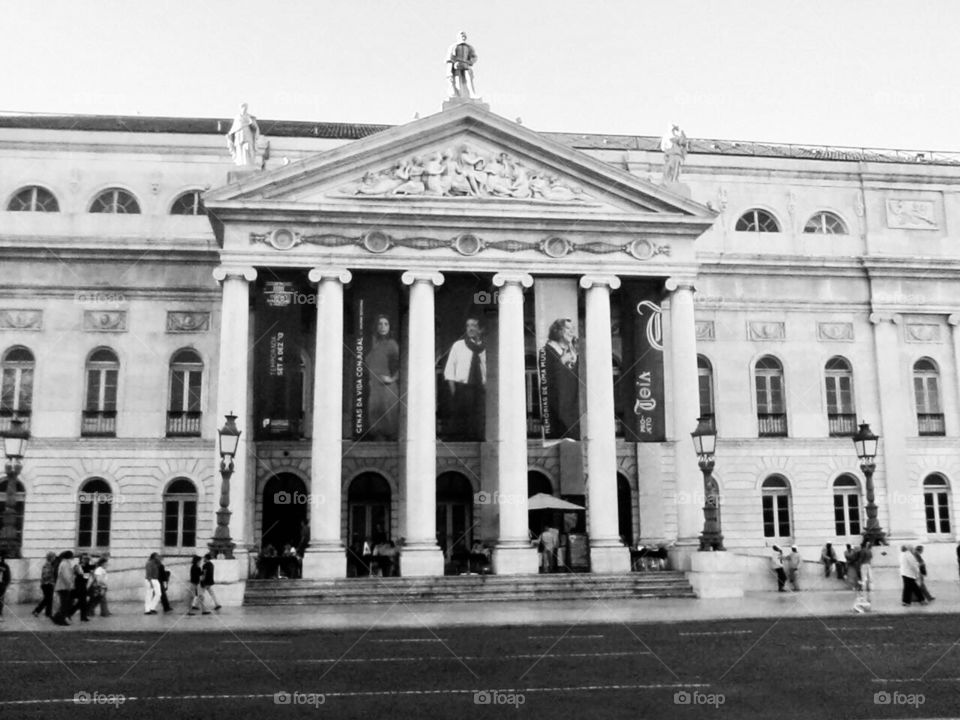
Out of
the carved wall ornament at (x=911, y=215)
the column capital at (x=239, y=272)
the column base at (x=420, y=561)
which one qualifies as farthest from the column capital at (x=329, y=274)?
the carved wall ornament at (x=911, y=215)

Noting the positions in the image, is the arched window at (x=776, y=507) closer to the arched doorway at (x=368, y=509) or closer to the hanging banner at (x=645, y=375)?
the hanging banner at (x=645, y=375)

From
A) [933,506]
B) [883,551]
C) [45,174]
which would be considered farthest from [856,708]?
[45,174]

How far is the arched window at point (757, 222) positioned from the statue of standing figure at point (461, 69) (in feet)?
42.1

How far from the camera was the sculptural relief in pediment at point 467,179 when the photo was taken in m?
31.0

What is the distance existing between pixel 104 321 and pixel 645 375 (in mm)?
18274

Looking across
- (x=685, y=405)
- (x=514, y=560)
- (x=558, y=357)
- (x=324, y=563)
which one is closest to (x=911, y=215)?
(x=685, y=405)

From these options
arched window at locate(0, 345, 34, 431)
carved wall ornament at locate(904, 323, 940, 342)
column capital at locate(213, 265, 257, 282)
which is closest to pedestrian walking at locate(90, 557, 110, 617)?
column capital at locate(213, 265, 257, 282)

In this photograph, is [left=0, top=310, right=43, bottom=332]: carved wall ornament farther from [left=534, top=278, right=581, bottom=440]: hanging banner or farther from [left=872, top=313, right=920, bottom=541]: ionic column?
[left=872, top=313, right=920, bottom=541]: ionic column

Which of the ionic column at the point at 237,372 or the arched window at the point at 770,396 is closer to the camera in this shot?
the ionic column at the point at 237,372

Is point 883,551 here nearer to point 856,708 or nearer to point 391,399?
point 391,399

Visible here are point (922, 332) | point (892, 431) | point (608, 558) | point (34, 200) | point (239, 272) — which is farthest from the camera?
point (922, 332)

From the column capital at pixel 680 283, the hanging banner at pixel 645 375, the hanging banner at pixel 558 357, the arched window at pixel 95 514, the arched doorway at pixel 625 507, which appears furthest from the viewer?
the arched doorway at pixel 625 507

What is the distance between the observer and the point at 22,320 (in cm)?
3453

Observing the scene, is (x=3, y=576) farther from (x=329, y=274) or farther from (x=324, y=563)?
(x=329, y=274)
